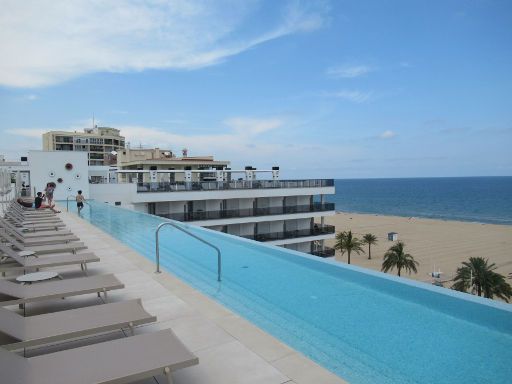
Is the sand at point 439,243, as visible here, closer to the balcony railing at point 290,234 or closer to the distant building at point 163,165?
the balcony railing at point 290,234

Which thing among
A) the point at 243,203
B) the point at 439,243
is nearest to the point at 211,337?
the point at 243,203

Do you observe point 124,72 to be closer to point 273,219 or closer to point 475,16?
point 273,219

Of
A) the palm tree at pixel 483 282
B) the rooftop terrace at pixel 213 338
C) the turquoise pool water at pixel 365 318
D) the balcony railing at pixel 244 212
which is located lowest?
the palm tree at pixel 483 282

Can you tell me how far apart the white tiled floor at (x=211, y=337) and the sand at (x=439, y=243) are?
91.8 ft

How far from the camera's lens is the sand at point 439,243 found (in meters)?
36.3

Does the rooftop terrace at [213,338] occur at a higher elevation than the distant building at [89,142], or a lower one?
lower

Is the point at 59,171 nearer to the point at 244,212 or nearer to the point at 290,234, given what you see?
the point at 244,212

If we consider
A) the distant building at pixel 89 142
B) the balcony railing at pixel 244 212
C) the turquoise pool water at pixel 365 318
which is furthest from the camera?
the distant building at pixel 89 142

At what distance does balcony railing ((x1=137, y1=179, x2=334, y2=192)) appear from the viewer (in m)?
26.8

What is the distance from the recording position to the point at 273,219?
2970 cm

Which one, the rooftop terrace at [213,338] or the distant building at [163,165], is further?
the distant building at [163,165]

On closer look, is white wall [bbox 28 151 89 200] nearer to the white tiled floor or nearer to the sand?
the white tiled floor

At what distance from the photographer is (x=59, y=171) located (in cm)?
2531

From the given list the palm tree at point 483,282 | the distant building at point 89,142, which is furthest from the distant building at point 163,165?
the distant building at point 89,142
